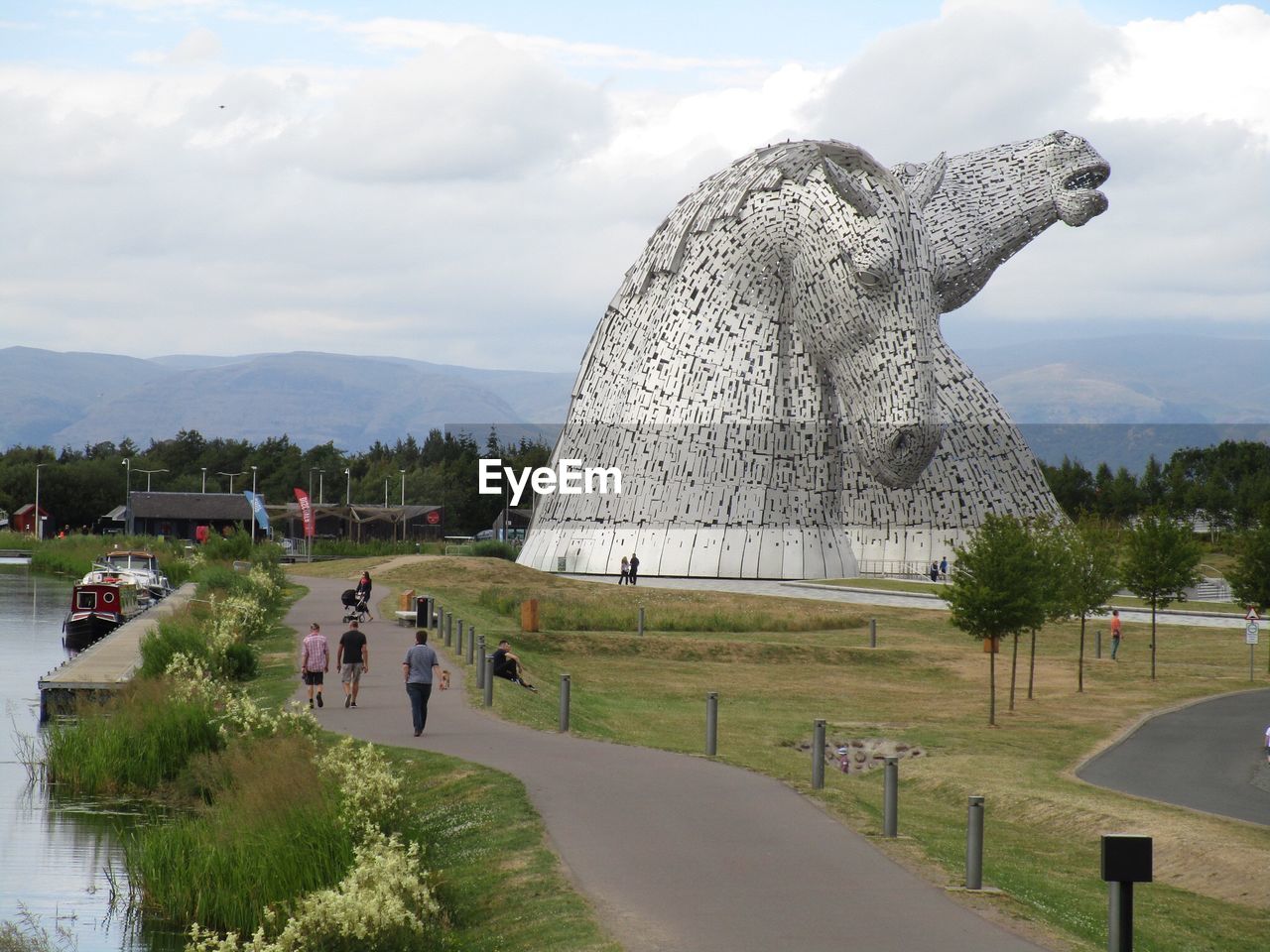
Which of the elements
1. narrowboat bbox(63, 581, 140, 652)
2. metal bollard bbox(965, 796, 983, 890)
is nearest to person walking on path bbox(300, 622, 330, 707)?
metal bollard bbox(965, 796, 983, 890)

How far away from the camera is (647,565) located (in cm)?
5422

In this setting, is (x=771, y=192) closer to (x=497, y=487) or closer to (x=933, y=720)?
(x=933, y=720)

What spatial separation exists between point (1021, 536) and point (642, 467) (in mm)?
25209

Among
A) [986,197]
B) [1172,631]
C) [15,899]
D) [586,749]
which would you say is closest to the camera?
[15,899]

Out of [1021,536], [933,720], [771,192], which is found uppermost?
[771,192]

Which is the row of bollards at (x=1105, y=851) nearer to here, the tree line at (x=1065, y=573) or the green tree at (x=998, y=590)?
the tree line at (x=1065, y=573)

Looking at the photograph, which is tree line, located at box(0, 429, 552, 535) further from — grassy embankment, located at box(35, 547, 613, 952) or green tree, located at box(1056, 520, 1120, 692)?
grassy embankment, located at box(35, 547, 613, 952)

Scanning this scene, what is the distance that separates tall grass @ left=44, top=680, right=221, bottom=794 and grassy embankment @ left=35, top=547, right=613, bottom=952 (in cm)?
2

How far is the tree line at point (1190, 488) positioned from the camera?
110m

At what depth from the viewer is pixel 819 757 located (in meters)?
16.3

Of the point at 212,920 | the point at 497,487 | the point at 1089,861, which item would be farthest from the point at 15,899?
the point at 497,487

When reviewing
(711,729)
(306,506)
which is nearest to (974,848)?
(711,729)

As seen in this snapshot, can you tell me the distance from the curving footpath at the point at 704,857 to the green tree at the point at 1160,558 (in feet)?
75.7

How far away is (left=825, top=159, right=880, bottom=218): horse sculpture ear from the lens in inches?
1906
